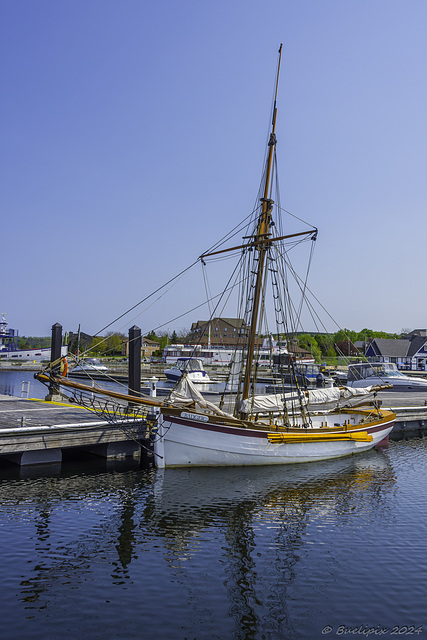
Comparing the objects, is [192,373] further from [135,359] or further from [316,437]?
[316,437]

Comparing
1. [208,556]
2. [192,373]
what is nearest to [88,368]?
[192,373]

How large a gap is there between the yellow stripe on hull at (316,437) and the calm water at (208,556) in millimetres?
1772

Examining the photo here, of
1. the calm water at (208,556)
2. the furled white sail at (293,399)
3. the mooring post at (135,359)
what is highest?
the mooring post at (135,359)

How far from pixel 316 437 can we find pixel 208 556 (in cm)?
1067

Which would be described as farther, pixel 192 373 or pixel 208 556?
pixel 192 373

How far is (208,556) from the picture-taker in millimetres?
11414

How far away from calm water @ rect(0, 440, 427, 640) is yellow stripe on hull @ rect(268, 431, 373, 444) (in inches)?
69.8

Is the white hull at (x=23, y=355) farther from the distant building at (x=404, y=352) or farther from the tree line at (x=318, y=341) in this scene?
the distant building at (x=404, y=352)

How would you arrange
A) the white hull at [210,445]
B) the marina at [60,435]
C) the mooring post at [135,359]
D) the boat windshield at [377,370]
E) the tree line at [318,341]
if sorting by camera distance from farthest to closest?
the tree line at [318,341]
the boat windshield at [377,370]
the mooring post at [135,359]
the white hull at [210,445]
the marina at [60,435]

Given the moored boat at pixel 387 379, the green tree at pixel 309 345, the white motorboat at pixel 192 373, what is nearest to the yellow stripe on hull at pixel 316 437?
the moored boat at pixel 387 379

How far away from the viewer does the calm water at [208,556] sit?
28.3ft

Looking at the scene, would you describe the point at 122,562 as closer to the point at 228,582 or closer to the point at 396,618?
the point at 228,582

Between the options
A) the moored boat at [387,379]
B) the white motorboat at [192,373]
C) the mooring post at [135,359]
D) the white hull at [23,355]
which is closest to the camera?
the mooring post at [135,359]

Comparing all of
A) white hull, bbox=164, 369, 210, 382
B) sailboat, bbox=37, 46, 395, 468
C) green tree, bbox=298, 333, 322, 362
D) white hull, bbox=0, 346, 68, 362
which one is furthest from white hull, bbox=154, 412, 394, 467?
green tree, bbox=298, 333, 322, 362
